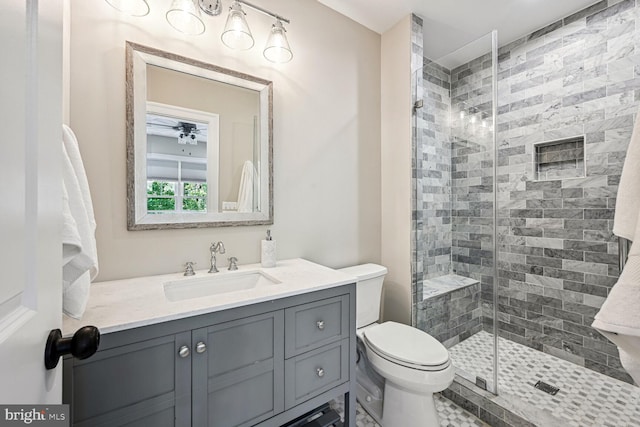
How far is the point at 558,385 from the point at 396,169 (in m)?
1.84

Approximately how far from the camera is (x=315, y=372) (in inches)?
48.3

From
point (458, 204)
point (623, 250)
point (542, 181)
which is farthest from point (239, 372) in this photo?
point (542, 181)

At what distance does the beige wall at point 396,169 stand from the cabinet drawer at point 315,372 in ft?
2.87

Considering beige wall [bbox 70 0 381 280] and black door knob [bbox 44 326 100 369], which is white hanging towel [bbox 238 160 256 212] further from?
black door knob [bbox 44 326 100 369]

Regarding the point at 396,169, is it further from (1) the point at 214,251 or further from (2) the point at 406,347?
(1) the point at 214,251

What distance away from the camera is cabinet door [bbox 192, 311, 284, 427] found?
96cm

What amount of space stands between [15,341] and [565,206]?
2.90m

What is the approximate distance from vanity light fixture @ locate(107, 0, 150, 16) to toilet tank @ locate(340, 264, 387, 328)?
175 cm

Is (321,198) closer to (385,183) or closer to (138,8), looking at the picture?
(385,183)

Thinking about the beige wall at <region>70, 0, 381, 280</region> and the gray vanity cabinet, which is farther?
the beige wall at <region>70, 0, 381, 280</region>

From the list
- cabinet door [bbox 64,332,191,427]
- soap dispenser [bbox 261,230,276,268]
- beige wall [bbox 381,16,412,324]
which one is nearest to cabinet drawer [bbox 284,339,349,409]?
cabinet door [bbox 64,332,191,427]

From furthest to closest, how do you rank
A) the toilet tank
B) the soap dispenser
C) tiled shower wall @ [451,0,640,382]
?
tiled shower wall @ [451,0,640,382], the toilet tank, the soap dispenser

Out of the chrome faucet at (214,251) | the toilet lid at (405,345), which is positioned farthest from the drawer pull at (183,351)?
the toilet lid at (405,345)

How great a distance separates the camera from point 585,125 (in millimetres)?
2008
